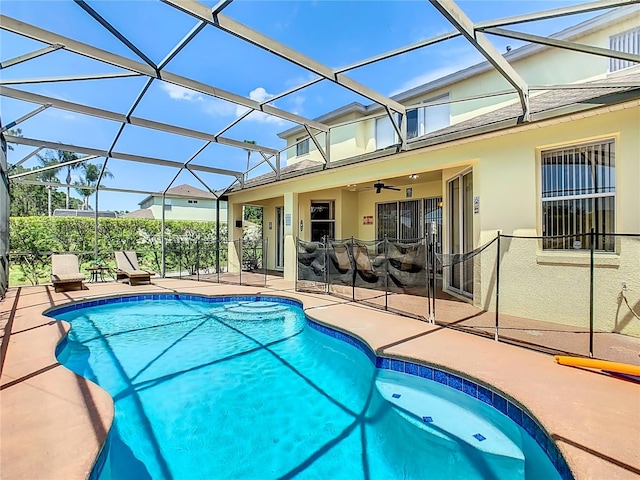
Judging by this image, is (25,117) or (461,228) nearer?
(25,117)

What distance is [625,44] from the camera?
289 inches

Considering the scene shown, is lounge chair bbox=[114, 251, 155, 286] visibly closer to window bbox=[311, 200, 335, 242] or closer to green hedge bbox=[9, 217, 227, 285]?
green hedge bbox=[9, 217, 227, 285]

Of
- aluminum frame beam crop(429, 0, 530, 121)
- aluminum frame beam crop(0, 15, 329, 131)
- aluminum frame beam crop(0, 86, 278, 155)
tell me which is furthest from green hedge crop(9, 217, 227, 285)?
aluminum frame beam crop(429, 0, 530, 121)

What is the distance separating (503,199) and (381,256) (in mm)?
2603

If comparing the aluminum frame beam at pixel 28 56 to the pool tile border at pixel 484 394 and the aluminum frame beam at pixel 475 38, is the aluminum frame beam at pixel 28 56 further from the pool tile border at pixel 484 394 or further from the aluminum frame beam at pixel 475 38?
the pool tile border at pixel 484 394

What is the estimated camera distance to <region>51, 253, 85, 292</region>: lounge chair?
902 centimetres

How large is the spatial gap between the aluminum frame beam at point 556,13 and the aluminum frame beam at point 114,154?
30.3ft

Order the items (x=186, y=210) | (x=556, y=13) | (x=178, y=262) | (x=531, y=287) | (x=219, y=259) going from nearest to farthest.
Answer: (x=556, y=13)
(x=531, y=287)
(x=219, y=259)
(x=178, y=262)
(x=186, y=210)

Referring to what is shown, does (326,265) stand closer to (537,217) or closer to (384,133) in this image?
(537,217)

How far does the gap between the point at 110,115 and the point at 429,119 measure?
824 centimetres

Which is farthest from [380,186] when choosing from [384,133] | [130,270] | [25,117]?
[25,117]

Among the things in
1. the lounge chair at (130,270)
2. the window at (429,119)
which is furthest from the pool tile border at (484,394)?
the lounge chair at (130,270)

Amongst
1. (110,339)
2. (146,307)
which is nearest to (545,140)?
(110,339)

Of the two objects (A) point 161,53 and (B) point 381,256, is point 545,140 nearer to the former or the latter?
(B) point 381,256
